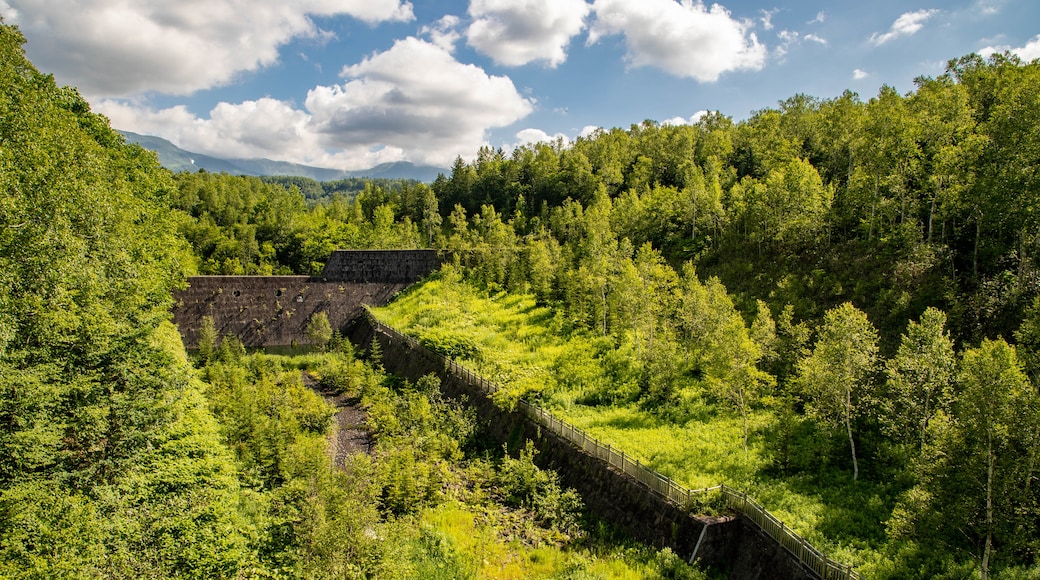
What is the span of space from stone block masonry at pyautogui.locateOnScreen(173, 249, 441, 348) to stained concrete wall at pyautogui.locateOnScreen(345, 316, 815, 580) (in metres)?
27.7

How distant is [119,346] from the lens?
18812mm

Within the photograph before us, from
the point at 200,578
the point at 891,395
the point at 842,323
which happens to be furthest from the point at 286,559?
the point at 891,395

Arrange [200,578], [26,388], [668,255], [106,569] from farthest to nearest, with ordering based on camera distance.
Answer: [668,255]
[26,388]
[200,578]
[106,569]

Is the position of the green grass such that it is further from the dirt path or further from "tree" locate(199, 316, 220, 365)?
"tree" locate(199, 316, 220, 365)

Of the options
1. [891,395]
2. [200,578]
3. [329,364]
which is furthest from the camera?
[329,364]

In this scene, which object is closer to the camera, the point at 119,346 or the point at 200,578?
the point at 200,578

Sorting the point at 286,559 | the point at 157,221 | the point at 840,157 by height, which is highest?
the point at 840,157

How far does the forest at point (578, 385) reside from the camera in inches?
522

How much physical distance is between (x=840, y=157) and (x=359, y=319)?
52.1m

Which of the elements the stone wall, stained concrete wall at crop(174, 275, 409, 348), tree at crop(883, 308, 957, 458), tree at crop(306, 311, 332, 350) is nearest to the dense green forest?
tree at crop(883, 308, 957, 458)

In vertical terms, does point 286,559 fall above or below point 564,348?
below

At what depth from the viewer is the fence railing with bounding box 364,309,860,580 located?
1343cm

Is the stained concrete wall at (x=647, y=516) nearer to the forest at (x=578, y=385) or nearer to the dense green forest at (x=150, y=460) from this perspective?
the dense green forest at (x=150, y=460)

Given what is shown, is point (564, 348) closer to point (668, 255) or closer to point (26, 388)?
point (668, 255)
